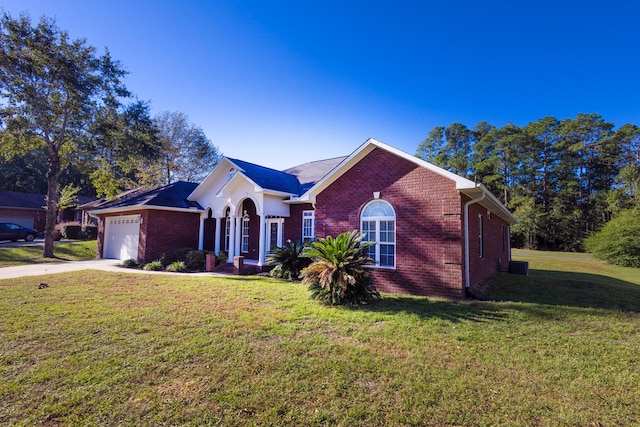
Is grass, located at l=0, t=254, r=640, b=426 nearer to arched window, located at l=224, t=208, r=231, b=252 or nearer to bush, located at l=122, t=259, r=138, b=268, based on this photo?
bush, located at l=122, t=259, r=138, b=268

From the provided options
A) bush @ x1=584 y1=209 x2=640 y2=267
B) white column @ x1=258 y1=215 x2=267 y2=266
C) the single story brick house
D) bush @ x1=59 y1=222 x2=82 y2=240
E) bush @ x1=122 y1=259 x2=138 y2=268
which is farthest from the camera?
bush @ x1=59 y1=222 x2=82 y2=240

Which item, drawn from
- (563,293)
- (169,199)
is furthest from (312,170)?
(563,293)

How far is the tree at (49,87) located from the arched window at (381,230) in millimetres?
18501

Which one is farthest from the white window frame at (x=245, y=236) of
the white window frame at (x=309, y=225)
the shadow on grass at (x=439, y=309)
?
the shadow on grass at (x=439, y=309)

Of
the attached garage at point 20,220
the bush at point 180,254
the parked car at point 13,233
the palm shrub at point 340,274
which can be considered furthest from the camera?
the attached garage at point 20,220

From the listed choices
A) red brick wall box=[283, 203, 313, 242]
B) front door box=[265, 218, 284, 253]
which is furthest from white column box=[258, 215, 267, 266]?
red brick wall box=[283, 203, 313, 242]

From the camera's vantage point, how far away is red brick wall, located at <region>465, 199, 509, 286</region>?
32.2 feet

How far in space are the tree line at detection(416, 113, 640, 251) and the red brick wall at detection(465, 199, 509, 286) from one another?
22.4 meters

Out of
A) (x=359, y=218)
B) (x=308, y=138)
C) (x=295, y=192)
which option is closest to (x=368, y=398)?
(x=359, y=218)

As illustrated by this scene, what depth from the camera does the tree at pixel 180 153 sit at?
30.1 m

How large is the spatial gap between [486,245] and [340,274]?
819cm

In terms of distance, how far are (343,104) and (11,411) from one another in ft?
44.7

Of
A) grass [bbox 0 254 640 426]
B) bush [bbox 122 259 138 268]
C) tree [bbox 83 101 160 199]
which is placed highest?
tree [bbox 83 101 160 199]

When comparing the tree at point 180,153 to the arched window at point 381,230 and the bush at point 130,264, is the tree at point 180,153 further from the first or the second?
the arched window at point 381,230
